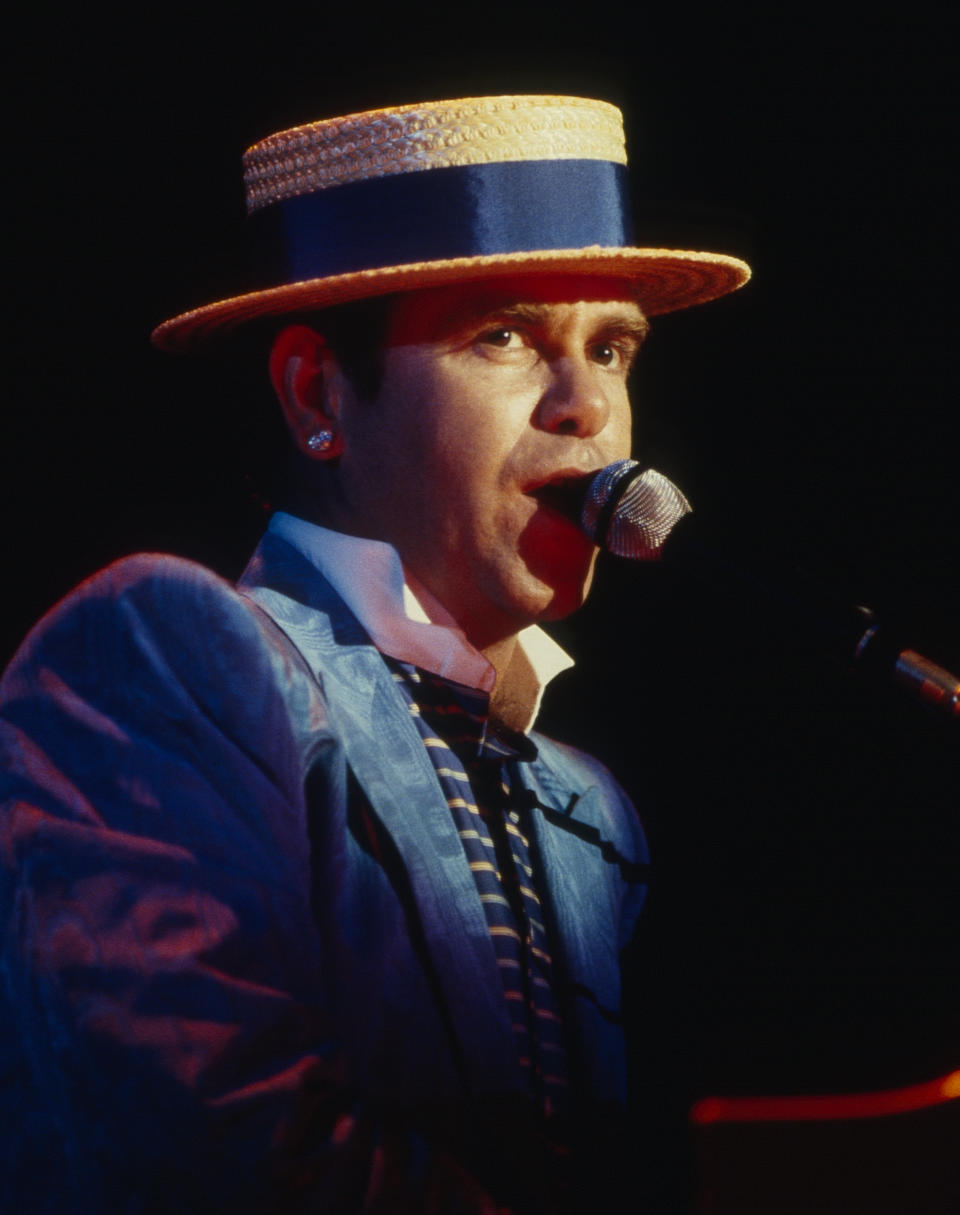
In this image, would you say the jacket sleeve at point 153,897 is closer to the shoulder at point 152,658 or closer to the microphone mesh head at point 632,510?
the shoulder at point 152,658

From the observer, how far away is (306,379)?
1795mm

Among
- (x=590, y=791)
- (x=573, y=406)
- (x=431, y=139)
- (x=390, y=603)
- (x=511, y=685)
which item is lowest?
(x=590, y=791)

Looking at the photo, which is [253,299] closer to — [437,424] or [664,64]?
[437,424]

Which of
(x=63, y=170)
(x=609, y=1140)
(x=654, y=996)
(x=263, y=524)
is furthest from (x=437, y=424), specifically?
(x=654, y=996)

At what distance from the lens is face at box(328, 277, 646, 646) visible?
163 centimetres

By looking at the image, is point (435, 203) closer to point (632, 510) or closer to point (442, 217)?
point (442, 217)

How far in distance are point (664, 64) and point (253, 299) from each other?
3.59 feet

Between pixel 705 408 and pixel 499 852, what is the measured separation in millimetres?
1115

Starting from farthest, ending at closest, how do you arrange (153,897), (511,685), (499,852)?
(511,685), (499,852), (153,897)

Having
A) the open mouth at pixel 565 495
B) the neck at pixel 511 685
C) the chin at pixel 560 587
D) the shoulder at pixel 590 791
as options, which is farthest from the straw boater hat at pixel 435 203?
the shoulder at pixel 590 791

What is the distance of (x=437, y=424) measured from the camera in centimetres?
165

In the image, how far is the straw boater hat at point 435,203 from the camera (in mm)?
1628

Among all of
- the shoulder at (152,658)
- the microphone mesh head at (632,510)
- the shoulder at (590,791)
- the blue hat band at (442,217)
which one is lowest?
the shoulder at (590,791)

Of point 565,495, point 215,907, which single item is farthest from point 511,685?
point 215,907
